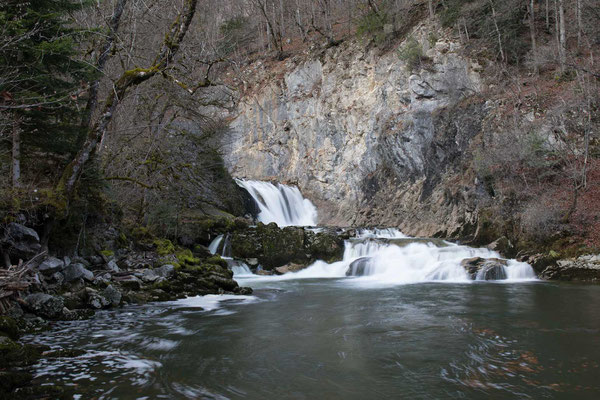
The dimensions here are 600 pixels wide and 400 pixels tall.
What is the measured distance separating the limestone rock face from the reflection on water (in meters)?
10.1

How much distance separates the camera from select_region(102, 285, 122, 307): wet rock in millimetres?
8156

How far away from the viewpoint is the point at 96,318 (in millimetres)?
7254

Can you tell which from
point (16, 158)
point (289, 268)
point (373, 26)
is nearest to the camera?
point (16, 158)

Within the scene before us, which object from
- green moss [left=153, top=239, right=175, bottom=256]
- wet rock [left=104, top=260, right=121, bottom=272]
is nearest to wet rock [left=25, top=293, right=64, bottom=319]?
wet rock [left=104, top=260, right=121, bottom=272]

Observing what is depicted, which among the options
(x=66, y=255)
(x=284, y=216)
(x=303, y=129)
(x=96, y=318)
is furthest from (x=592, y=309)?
(x=303, y=129)

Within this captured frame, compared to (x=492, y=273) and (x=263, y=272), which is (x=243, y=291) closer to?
(x=263, y=272)

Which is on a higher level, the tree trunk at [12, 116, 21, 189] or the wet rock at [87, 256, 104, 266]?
the tree trunk at [12, 116, 21, 189]

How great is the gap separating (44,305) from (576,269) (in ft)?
44.4

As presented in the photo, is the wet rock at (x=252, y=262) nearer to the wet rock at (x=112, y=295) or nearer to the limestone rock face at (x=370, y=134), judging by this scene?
the limestone rock face at (x=370, y=134)

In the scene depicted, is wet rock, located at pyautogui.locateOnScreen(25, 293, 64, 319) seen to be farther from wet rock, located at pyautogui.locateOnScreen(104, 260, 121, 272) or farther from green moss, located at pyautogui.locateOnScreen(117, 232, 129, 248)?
green moss, located at pyautogui.locateOnScreen(117, 232, 129, 248)

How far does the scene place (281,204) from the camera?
2562 cm

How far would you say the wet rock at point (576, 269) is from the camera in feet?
37.3

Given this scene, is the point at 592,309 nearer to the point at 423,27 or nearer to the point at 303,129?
the point at 423,27

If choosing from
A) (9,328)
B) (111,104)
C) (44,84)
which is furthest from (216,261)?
(9,328)
